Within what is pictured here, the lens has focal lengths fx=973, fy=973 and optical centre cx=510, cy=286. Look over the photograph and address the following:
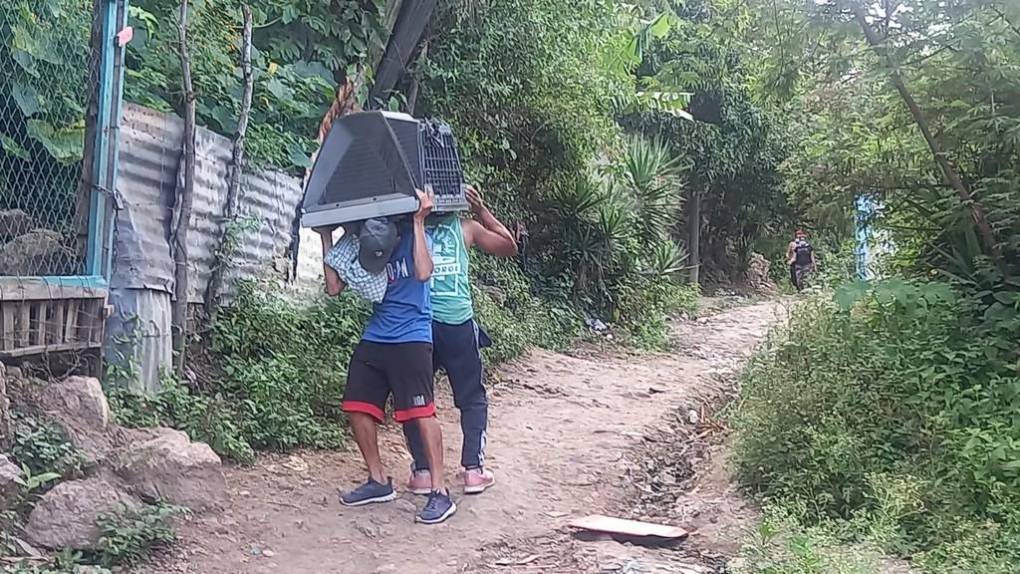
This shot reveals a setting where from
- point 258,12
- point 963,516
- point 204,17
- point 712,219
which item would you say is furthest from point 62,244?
point 712,219

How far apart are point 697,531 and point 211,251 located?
3312 mm

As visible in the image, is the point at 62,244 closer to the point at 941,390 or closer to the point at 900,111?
the point at 941,390

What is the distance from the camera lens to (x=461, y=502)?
192 inches

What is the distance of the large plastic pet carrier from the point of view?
14.7 ft

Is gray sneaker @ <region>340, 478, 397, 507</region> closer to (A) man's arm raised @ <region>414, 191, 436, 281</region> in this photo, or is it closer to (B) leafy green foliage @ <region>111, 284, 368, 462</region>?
(B) leafy green foliage @ <region>111, 284, 368, 462</region>

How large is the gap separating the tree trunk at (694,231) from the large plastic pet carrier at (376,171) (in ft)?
54.2

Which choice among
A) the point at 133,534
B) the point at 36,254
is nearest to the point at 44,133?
the point at 36,254

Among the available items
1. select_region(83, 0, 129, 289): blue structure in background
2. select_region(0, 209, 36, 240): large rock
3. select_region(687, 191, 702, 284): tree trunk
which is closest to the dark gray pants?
select_region(83, 0, 129, 289): blue structure in background

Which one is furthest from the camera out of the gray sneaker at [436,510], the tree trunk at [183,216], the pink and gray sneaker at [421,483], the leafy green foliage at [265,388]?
the tree trunk at [183,216]

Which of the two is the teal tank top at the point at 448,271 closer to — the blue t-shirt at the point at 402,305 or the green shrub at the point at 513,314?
the blue t-shirt at the point at 402,305

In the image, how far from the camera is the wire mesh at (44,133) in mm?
4738

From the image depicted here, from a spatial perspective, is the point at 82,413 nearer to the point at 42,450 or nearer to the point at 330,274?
the point at 42,450

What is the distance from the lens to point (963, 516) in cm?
436

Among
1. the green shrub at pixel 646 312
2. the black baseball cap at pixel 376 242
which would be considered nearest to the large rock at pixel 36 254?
the black baseball cap at pixel 376 242
